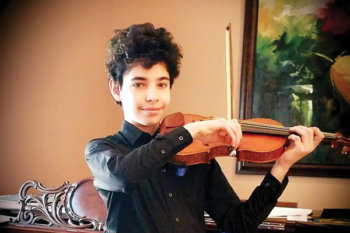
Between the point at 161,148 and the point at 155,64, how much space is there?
1.05 feet

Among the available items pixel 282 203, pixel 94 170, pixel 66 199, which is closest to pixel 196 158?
pixel 94 170

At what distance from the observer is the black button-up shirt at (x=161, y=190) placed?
96 cm

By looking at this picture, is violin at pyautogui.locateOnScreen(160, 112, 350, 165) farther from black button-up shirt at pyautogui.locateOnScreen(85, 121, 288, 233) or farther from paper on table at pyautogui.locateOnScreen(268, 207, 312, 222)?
paper on table at pyautogui.locateOnScreen(268, 207, 312, 222)

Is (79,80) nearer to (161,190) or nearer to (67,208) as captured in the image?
(67,208)

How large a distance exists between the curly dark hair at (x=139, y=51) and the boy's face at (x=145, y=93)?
3cm

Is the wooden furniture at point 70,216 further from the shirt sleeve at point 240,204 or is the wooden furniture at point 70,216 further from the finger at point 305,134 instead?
the finger at point 305,134

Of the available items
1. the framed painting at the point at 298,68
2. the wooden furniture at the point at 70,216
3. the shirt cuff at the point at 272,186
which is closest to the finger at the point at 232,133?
the shirt cuff at the point at 272,186

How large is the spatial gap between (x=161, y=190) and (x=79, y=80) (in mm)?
1086

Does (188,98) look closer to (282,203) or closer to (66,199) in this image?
(282,203)

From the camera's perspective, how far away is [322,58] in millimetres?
1981

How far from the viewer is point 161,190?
45.1 inches

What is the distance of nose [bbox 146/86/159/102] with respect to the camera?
1.12 m

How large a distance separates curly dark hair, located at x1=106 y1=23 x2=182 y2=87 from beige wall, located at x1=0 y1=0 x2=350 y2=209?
2.65 feet

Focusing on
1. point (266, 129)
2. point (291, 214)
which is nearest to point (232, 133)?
point (266, 129)
